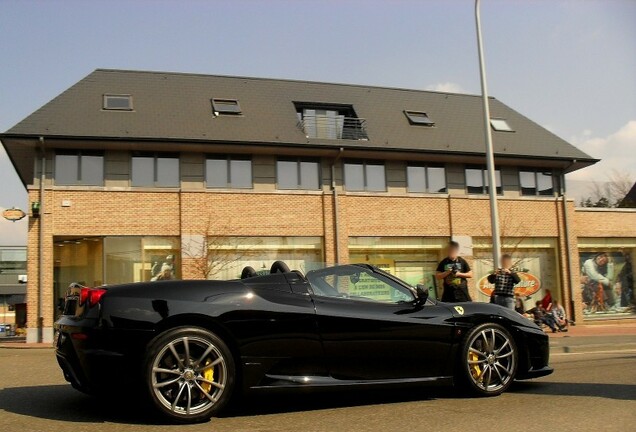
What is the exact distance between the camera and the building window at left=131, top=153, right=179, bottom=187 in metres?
21.2

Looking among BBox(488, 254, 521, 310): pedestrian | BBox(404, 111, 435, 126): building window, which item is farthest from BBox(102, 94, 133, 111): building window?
BBox(488, 254, 521, 310): pedestrian

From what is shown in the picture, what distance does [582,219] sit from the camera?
26234 millimetres

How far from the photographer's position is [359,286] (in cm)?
536

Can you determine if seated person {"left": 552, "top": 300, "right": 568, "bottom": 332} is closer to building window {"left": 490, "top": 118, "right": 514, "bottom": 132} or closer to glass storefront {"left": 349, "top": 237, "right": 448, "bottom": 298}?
glass storefront {"left": 349, "top": 237, "right": 448, "bottom": 298}

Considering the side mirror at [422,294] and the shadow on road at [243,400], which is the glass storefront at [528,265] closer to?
the shadow on road at [243,400]

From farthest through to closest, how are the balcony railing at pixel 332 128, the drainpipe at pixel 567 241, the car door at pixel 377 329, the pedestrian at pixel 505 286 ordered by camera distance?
1. the drainpipe at pixel 567 241
2. the balcony railing at pixel 332 128
3. the pedestrian at pixel 505 286
4. the car door at pixel 377 329

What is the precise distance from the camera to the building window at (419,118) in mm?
26141

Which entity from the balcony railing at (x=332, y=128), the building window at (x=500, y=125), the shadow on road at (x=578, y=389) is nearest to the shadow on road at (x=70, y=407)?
the shadow on road at (x=578, y=389)

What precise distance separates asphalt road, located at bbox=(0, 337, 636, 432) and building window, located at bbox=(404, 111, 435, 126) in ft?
67.1

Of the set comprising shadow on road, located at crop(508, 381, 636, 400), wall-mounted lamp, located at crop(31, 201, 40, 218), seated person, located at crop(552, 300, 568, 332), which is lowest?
seated person, located at crop(552, 300, 568, 332)

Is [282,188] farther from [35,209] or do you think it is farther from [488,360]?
[488,360]

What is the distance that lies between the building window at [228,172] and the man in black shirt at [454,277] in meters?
14.2

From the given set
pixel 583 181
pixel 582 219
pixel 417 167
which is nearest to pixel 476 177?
pixel 417 167

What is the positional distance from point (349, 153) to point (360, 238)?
3175 millimetres
